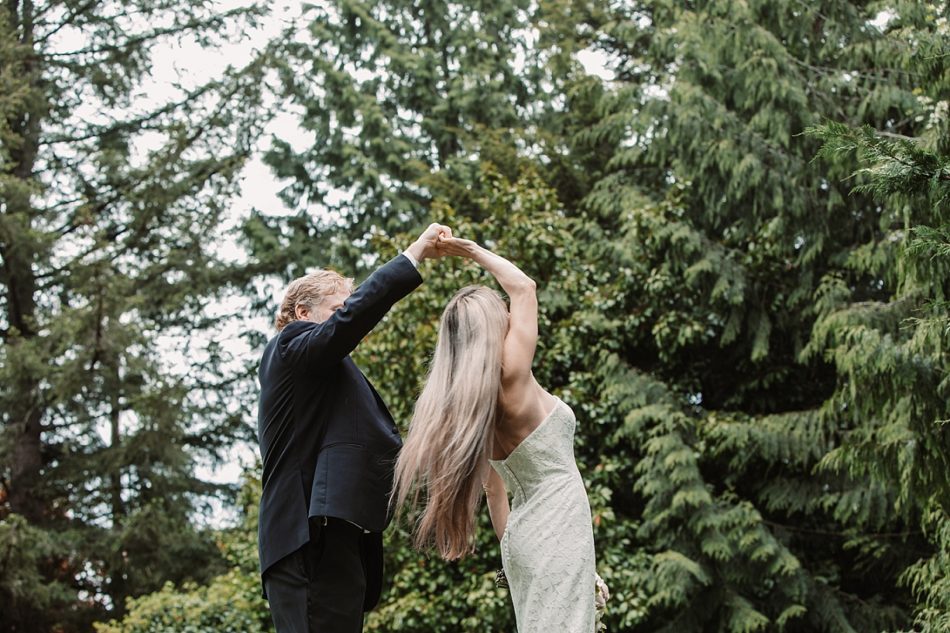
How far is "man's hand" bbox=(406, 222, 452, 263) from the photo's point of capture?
3.00m

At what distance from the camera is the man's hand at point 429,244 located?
2996 millimetres

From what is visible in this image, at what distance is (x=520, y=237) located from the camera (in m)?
8.56

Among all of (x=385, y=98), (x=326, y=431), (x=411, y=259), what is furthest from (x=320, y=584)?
(x=385, y=98)

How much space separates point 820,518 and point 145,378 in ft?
25.5

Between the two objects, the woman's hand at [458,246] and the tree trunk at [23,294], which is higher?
the tree trunk at [23,294]

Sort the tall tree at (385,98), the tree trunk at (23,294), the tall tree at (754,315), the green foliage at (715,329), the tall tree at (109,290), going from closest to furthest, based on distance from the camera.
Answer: the green foliage at (715,329), the tall tree at (754,315), the tall tree at (109,290), the tree trunk at (23,294), the tall tree at (385,98)

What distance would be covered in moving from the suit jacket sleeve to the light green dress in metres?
0.59

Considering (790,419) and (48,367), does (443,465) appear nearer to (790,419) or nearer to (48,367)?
(790,419)

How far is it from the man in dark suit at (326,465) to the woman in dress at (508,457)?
4.9 inches

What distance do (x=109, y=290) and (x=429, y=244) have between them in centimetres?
878

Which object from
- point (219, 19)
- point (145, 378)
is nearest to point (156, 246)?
point (145, 378)

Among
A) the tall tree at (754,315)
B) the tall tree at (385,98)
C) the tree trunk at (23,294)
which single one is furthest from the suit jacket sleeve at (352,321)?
the tall tree at (385,98)

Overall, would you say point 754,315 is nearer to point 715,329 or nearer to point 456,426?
point 715,329

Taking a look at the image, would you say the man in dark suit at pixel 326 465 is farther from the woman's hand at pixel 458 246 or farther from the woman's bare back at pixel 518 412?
the woman's bare back at pixel 518 412
